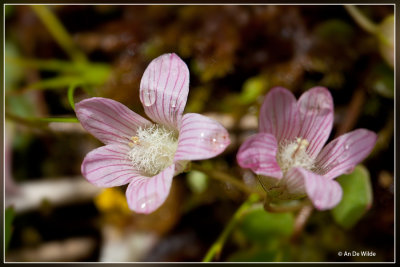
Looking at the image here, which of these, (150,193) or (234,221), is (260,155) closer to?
(150,193)

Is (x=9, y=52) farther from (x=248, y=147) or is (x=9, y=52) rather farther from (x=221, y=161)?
(x=248, y=147)

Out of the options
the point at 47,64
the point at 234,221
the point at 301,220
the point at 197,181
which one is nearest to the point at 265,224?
the point at 234,221

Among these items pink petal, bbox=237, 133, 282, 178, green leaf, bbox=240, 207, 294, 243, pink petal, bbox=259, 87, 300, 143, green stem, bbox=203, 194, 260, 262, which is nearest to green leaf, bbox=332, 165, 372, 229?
green leaf, bbox=240, 207, 294, 243

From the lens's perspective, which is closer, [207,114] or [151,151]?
[151,151]

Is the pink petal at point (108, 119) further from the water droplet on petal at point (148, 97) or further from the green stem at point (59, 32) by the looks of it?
the green stem at point (59, 32)

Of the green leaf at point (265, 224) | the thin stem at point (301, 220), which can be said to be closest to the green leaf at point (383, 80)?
the thin stem at point (301, 220)

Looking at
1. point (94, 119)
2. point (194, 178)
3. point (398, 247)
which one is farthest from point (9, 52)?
point (398, 247)

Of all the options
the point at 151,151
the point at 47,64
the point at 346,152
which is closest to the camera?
the point at 346,152
